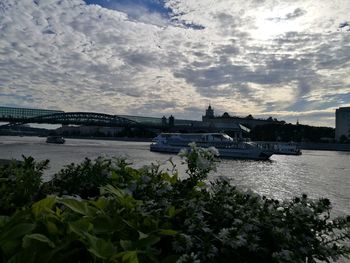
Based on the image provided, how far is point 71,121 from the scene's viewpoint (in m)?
108

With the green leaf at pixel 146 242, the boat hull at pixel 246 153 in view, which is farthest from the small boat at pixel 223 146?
the green leaf at pixel 146 242

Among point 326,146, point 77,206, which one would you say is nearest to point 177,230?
point 77,206

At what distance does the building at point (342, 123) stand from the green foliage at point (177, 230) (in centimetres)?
14619

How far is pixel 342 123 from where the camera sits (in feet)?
463

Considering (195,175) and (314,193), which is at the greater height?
(195,175)

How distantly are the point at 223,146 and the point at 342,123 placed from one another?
9374 cm

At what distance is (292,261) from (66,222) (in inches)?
49.6

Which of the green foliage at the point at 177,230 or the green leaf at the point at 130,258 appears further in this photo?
the green foliage at the point at 177,230

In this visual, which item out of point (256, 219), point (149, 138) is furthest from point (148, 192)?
point (149, 138)

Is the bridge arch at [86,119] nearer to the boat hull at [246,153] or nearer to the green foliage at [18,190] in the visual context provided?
the boat hull at [246,153]

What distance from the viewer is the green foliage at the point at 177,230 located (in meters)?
2.01

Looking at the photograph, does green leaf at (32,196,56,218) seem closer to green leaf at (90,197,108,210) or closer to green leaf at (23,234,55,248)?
green leaf at (90,197,108,210)

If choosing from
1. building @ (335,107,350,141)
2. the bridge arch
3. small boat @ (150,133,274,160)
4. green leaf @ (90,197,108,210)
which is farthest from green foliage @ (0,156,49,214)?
building @ (335,107,350,141)

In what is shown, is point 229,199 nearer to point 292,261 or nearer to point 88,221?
point 292,261
